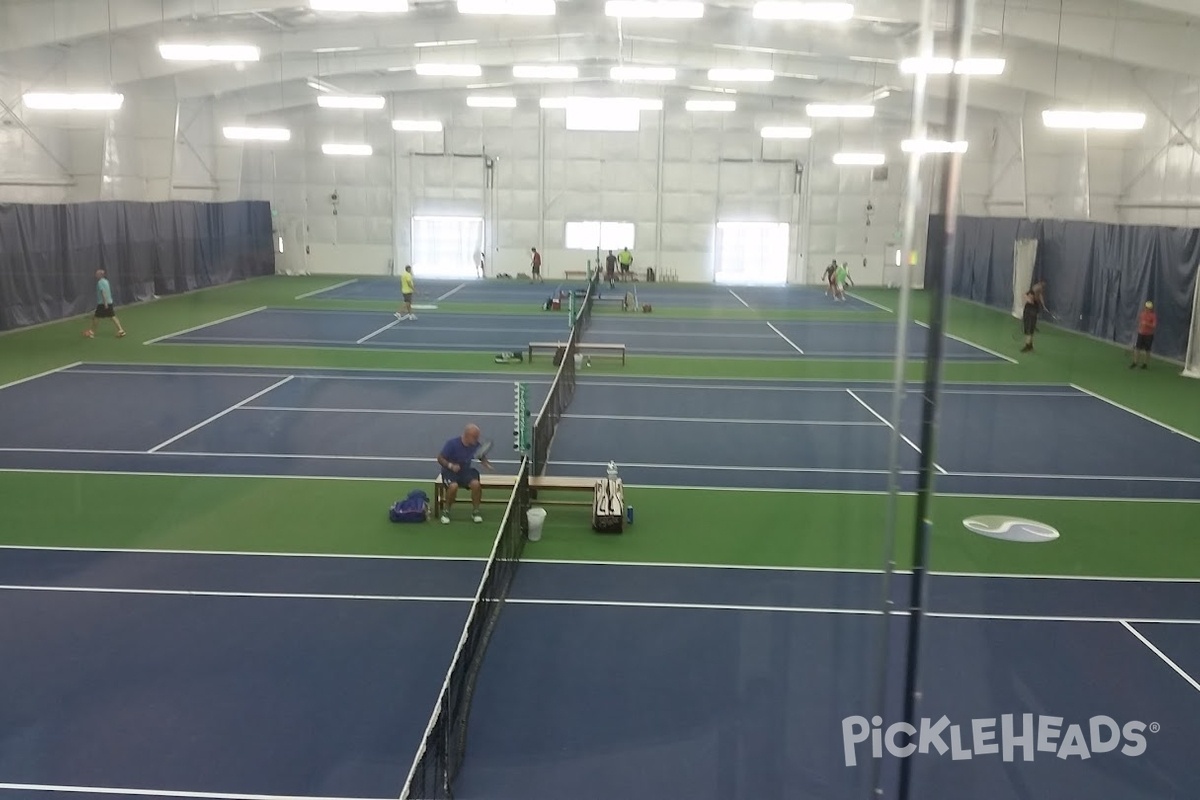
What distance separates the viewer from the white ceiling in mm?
20328

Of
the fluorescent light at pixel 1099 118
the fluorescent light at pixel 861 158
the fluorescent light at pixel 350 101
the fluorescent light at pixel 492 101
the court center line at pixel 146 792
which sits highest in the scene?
the fluorescent light at pixel 492 101

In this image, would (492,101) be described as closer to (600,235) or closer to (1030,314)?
(600,235)

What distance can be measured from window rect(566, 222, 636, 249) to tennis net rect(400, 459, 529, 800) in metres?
35.2

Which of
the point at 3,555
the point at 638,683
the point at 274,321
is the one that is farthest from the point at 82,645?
→ the point at 274,321

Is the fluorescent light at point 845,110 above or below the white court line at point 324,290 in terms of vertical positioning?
above

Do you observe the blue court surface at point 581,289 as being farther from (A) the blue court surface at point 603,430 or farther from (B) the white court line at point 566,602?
(B) the white court line at point 566,602

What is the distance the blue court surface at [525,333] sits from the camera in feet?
80.6

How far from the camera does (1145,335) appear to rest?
70.0ft

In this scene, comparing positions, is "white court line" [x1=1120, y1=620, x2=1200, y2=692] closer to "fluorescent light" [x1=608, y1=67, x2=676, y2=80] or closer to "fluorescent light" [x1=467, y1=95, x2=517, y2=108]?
"fluorescent light" [x1=608, y1=67, x2=676, y2=80]

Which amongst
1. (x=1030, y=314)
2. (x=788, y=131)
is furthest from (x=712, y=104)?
(x=1030, y=314)

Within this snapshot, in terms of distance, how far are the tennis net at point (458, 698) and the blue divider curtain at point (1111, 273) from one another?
534 inches

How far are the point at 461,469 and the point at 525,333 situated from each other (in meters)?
15.8

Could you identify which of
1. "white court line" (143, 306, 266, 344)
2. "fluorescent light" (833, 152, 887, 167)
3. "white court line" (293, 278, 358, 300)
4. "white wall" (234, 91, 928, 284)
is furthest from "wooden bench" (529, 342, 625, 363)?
"white wall" (234, 91, 928, 284)

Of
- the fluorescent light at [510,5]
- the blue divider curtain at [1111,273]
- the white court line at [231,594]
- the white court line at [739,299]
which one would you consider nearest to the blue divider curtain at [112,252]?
the fluorescent light at [510,5]
